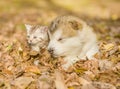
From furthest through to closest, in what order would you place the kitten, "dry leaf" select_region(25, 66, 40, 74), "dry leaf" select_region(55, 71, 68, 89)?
1. the kitten
2. "dry leaf" select_region(25, 66, 40, 74)
3. "dry leaf" select_region(55, 71, 68, 89)

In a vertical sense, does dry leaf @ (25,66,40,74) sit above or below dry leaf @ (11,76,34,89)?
above

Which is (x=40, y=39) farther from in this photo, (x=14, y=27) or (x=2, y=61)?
(x=14, y=27)

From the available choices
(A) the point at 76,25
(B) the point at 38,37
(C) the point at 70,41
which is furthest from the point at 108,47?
(B) the point at 38,37

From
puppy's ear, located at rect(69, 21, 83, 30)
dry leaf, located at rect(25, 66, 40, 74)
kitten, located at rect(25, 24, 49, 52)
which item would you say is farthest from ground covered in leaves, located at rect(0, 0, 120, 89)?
puppy's ear, located at rect(69, 21, 83, 30)

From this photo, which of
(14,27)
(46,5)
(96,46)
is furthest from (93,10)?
(96,46)

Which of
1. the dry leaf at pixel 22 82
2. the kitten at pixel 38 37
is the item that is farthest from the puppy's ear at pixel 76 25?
the dry leaf at pixel 22 82

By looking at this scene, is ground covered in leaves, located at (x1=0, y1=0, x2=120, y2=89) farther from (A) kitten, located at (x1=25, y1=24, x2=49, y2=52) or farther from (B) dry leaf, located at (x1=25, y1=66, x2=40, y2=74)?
(A) kitten, located at (x1=25, y1=24, x2=49, y2=52)

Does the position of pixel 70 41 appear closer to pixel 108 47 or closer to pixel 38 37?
pixel 38 37
